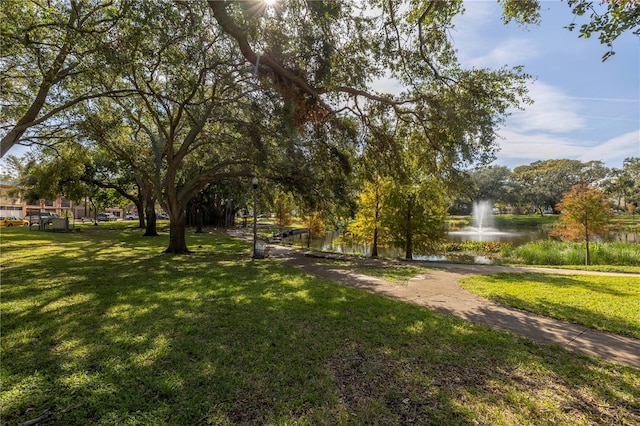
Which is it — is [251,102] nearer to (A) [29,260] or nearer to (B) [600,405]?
(A) [29,260]

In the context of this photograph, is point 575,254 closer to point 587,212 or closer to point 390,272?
point 587,212

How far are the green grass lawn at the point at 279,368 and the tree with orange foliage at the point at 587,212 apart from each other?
631 inches

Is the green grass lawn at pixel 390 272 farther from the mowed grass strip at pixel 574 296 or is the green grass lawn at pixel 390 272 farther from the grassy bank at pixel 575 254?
the grassy bank at pixel 575 254

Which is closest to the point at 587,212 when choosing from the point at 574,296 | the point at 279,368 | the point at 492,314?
the point at 574,296

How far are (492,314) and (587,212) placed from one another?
49.9ft

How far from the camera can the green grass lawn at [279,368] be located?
2695mm

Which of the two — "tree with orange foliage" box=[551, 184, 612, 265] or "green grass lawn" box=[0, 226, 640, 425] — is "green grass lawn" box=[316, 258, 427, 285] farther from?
"tree with orange foliage" box=[551, 184, 612, 265]

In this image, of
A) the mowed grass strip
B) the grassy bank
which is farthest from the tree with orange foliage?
the mowed grass strip

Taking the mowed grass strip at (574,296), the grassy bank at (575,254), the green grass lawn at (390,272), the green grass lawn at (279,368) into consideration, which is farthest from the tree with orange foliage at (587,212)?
the green grass lawn at (279,368)

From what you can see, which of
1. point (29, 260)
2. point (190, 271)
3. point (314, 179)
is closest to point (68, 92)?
point (29, 260)

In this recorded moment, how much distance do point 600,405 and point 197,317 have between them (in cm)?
515

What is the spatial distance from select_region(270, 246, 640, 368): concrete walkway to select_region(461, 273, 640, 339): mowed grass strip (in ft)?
0.93

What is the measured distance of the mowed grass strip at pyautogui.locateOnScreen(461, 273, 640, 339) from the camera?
525 centimetres

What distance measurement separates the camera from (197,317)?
4977 mm
